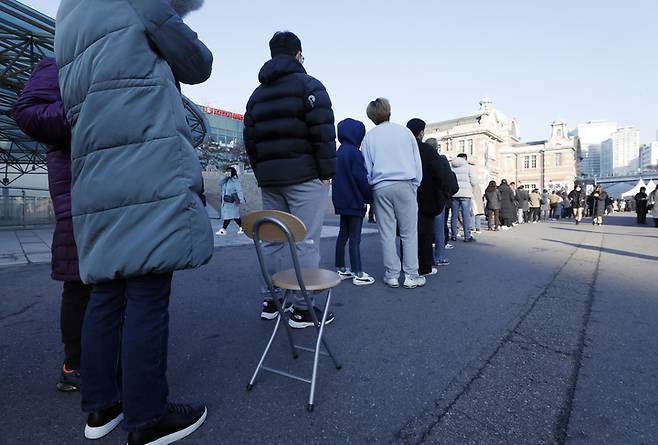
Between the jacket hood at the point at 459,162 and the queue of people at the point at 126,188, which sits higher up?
the jacket hood at the point at 459,162

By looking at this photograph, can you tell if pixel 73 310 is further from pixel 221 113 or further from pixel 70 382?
pixel 221 113

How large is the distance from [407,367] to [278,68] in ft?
7.50

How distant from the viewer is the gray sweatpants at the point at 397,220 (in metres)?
4.09

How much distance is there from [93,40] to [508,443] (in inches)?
91.3

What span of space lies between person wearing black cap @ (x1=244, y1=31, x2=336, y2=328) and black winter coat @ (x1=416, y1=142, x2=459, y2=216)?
215 cm

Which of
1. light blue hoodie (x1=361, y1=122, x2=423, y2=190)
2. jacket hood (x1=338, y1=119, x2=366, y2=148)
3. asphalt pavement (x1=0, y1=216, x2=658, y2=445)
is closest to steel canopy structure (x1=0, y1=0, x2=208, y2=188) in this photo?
jacket hood (x1=338, y1=119, x2=366, y2=148)

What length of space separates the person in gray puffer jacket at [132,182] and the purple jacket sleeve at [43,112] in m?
0.30

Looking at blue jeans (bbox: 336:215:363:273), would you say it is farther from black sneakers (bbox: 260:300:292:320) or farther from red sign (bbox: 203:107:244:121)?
red sign (bbox: 203:107:244:121)

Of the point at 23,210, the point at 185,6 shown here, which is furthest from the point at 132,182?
the point at 23,210

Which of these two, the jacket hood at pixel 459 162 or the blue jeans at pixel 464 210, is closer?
the blue jeans at pixel 464 210

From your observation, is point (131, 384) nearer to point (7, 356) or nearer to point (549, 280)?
point (7, 356)

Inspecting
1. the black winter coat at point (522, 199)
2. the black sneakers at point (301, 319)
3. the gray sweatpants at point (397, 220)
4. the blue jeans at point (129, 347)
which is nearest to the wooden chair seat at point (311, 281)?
the blue jeans at point (129, 347)

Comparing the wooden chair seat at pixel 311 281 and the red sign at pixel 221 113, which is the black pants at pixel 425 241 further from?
the red sign at pixel 221 113

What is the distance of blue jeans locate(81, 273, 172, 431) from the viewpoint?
1469mm
